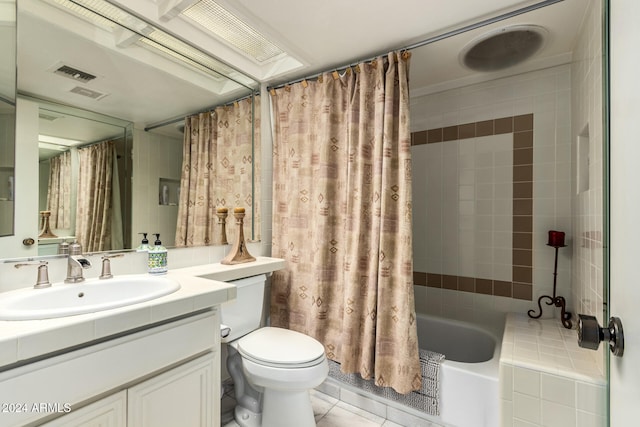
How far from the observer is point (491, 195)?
2189 mm

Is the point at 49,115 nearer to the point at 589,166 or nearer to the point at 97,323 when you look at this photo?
the point at 97,323

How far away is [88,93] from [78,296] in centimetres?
90

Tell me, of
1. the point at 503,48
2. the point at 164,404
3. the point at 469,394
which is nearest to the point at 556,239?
the point at 469,394

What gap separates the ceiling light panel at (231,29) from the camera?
1539mm

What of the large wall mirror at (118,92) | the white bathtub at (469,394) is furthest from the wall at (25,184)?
the white bathtub at (469,394)

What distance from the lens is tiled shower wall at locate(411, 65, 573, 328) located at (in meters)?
1.97

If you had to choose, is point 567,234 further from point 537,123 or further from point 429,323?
point 429,323

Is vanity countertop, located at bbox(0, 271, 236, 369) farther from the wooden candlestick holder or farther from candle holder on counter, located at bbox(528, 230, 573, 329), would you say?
candle holder on counter, located at bbox(528, 230, 573, 329)

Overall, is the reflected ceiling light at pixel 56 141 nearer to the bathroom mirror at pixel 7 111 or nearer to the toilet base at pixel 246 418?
the bathroom mirror at pixel 7 111

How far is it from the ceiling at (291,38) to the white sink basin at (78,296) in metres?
0.80

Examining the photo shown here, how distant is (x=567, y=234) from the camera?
6.30ft

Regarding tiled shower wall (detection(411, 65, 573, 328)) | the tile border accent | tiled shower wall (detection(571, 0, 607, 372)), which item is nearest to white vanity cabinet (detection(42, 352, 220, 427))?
tiled shower wall (detection(571, 0, 607, 372))

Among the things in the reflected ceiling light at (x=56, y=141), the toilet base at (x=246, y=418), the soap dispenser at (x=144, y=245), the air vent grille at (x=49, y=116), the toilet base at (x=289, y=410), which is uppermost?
the air vent grille at (x=49, y=116)

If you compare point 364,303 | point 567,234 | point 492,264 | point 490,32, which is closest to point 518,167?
point 567,234
